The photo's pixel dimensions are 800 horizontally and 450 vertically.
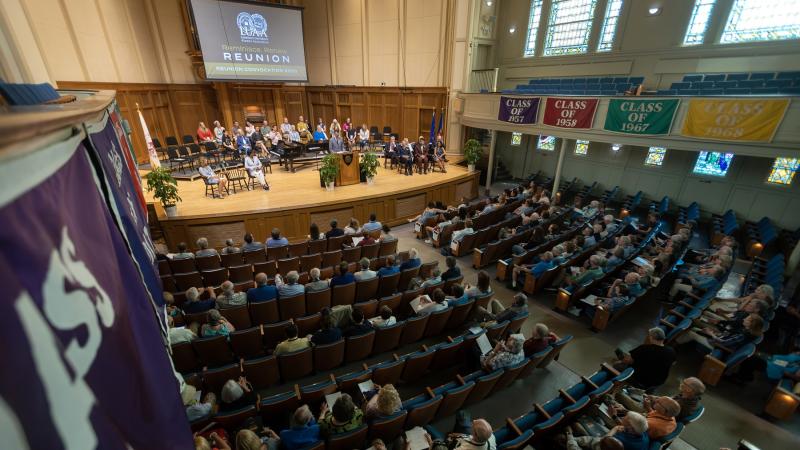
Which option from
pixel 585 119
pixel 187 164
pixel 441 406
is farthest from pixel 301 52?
pixel 441 406

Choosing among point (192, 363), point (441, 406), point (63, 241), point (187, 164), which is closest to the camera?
point (63, 241)

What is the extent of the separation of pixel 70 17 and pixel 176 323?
11.0 m

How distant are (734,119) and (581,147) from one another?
6328mm

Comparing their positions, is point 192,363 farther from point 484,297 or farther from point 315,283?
point 484,297

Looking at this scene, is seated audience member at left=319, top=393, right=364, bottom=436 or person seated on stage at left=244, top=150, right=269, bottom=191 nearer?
seated audience member at left=319, top=393, right=364, bottom=436

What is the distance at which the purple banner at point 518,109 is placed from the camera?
1077 centimetres

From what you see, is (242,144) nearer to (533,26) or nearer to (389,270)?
(389,270)

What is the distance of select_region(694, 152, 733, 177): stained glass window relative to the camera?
33.4 ft

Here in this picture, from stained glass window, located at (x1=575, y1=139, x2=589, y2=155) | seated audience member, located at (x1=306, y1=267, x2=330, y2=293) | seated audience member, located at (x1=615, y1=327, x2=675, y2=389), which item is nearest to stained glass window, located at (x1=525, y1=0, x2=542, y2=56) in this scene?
stained glass window, located at (x1=575, y1=139, x2=589, y2=155)

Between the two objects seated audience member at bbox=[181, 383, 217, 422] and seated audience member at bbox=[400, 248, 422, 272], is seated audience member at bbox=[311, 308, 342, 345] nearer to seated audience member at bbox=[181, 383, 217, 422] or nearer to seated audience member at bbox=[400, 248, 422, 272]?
seated audience member at bbox=[181, 383, 217, 422]

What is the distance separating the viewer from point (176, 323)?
4.50 m

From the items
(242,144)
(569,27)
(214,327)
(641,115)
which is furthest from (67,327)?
(569,27)

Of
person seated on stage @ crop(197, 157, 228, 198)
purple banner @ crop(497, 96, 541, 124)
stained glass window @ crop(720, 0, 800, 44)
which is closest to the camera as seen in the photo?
person seated on stage @ crop(197, 157, 228, 198)

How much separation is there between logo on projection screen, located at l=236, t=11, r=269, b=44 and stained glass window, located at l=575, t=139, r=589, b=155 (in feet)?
44.5
